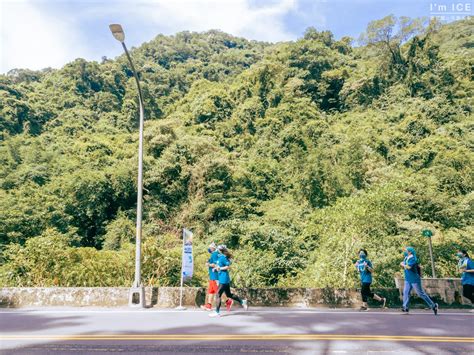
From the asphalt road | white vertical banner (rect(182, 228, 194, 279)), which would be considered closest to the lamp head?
white vertical banner (rect(182, 228, 194, 279))

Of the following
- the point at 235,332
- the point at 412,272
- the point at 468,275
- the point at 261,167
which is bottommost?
the point at 235,332

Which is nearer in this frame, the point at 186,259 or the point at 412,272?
the point at 412,272

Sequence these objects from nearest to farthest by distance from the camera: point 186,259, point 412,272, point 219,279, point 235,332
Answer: point 235,332 → point 219,279 → point 412,272 → point 186,259

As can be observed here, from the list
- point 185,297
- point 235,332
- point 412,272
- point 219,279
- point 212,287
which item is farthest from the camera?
point 185,297

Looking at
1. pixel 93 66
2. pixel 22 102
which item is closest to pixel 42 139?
pixel 22 102

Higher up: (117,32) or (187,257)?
(117,32)

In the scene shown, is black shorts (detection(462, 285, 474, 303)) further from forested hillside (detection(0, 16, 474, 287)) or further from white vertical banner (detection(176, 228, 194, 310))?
forested hillside (detection(0, 16, 474, 287))

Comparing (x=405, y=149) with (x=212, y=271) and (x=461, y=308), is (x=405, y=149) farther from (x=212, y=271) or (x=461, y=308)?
(x=212, y=271)

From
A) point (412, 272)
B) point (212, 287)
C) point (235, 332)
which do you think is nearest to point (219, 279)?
point (212, 287)

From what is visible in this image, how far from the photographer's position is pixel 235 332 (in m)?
6.18

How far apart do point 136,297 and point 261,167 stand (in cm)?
Answer: 3217

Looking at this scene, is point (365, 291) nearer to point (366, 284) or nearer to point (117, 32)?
point (366, 284)

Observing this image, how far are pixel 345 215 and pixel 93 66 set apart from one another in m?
63.0

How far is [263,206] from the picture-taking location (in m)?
36.2
